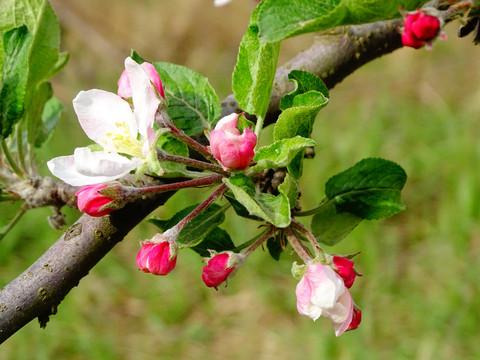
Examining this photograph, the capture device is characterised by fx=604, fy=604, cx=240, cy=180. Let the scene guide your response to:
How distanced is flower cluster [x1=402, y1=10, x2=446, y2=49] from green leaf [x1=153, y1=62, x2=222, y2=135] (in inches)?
11.1

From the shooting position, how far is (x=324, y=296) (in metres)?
0.64

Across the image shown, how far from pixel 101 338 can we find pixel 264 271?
0.88m

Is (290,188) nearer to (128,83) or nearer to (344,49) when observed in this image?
(128,83)

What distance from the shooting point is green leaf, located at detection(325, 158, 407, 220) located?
2.75 feet

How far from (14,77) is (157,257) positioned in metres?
0.34

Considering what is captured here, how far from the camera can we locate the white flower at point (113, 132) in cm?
64

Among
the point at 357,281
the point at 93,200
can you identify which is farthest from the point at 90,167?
the point at 357,281

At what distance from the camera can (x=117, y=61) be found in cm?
429

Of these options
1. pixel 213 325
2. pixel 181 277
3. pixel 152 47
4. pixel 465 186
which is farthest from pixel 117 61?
pixel 465 186

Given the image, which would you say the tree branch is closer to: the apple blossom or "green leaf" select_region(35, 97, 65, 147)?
the apple blossom

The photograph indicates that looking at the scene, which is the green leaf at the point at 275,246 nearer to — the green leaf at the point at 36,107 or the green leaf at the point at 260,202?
the green leaf at the point at 260,202

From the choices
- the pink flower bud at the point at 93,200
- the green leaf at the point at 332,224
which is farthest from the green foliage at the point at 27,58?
the green leaf at the point at 332,224

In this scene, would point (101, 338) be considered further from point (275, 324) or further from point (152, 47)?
point (152, 47)

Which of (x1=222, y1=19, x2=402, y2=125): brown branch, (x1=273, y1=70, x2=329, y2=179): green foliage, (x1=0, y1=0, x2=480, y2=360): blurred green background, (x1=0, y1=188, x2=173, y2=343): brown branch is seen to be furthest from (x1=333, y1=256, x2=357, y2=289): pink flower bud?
(x1=0, y1=0, x2=480, y2=360): blurred green background
